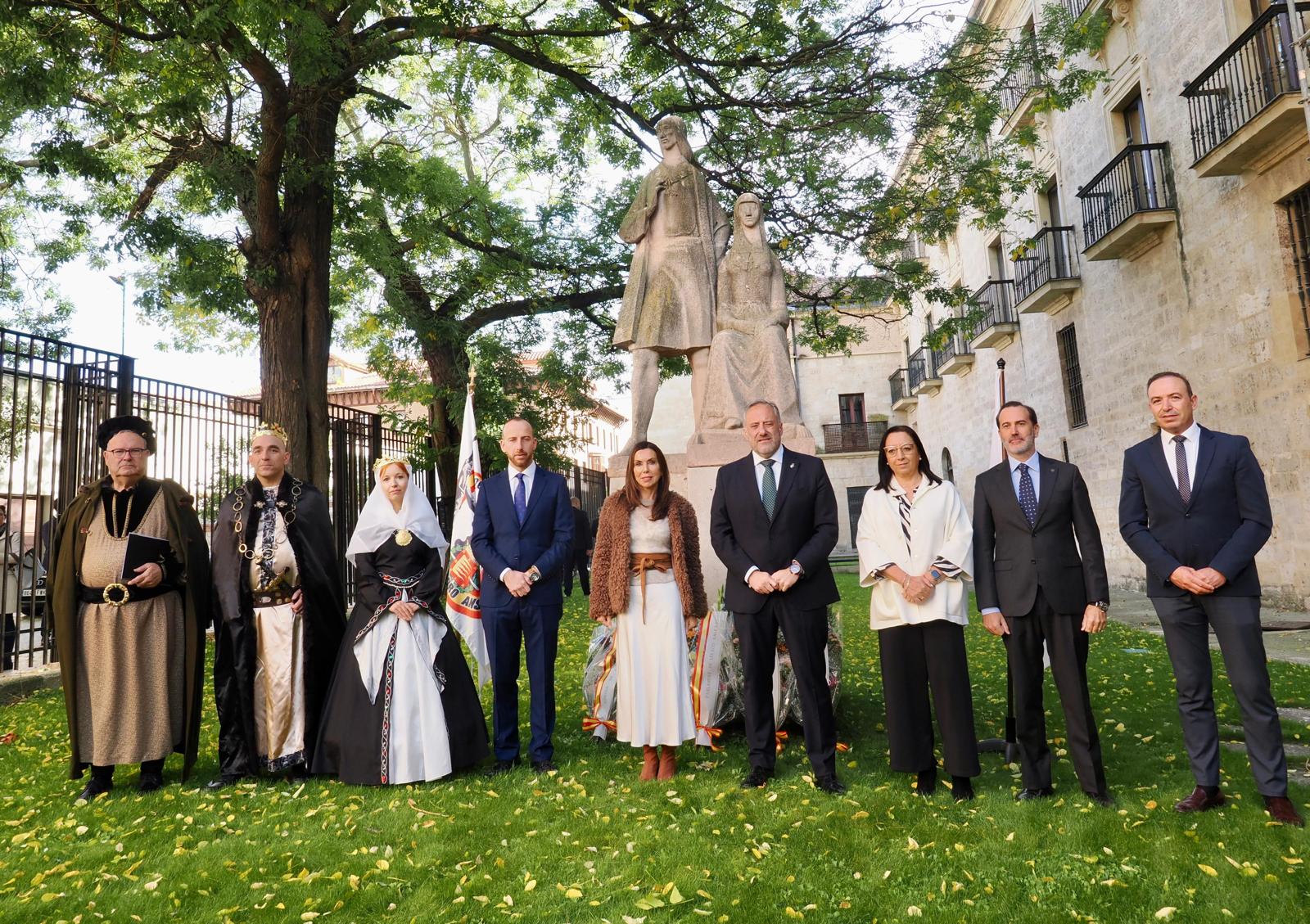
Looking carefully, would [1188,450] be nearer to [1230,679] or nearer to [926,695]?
[1230,679]

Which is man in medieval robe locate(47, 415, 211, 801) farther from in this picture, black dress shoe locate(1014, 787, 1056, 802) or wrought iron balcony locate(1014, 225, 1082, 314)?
wrought iron balcony locate(1014, 225, 1082, 314)

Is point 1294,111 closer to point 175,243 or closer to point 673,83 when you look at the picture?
point 673,83

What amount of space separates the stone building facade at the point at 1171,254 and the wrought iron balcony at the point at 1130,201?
32mm

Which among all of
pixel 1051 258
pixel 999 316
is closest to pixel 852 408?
pixel 999 316

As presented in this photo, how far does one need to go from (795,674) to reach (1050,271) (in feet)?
48.8

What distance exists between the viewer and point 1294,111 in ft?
31.3

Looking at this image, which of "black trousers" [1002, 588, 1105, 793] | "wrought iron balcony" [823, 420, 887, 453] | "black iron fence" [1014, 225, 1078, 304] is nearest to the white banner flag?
"black trousers" [1002, 588, 1105, 793]

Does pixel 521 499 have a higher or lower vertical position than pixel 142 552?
higher

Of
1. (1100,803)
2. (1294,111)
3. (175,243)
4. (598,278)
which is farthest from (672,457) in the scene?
(598,278)

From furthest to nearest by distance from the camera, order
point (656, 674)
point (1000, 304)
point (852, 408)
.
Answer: point (852, 408) < point (1000, 304) < point (656, 674)

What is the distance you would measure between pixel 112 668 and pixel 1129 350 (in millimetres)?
15126

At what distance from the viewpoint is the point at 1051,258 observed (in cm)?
1678

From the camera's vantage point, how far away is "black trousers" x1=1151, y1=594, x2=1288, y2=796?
3684mm

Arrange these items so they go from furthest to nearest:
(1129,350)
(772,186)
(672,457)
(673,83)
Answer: (1129,350)
(772,186)
(673,83)
(672,457)
